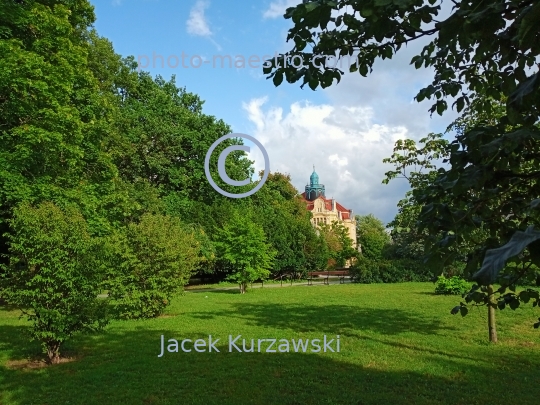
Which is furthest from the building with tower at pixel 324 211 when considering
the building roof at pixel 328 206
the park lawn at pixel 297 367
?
the park lawn at pixel 297 367

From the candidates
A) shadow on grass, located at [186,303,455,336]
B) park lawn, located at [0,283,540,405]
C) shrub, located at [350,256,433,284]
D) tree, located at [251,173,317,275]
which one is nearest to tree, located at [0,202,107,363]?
park lawn, located at [0,283,540,405]

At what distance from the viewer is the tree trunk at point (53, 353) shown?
24.8ft

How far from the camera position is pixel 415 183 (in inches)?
332

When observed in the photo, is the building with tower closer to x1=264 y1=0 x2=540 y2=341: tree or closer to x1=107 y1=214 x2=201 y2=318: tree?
x1=107 y1=214 x2=201 y2=318: tree

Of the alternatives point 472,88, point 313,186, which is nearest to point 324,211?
point 313,186

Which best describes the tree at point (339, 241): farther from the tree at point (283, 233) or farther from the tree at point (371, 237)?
the tree at point (283, 233)

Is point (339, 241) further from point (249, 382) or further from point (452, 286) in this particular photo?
point (249, 382)

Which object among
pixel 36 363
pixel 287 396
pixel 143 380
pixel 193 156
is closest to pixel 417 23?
pixel 287 396

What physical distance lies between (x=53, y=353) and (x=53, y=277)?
133 cm

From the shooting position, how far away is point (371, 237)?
5059 cm

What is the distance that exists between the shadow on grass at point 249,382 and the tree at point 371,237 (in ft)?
117

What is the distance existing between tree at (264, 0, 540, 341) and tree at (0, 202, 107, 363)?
6431mm

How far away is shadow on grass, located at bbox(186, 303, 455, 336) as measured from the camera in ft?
33.3

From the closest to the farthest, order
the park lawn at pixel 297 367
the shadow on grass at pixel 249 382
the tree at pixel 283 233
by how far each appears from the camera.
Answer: the shadow on grass at pixel 249 382, the park lawn at pixel 297 367, the tree at pixel 283 233
